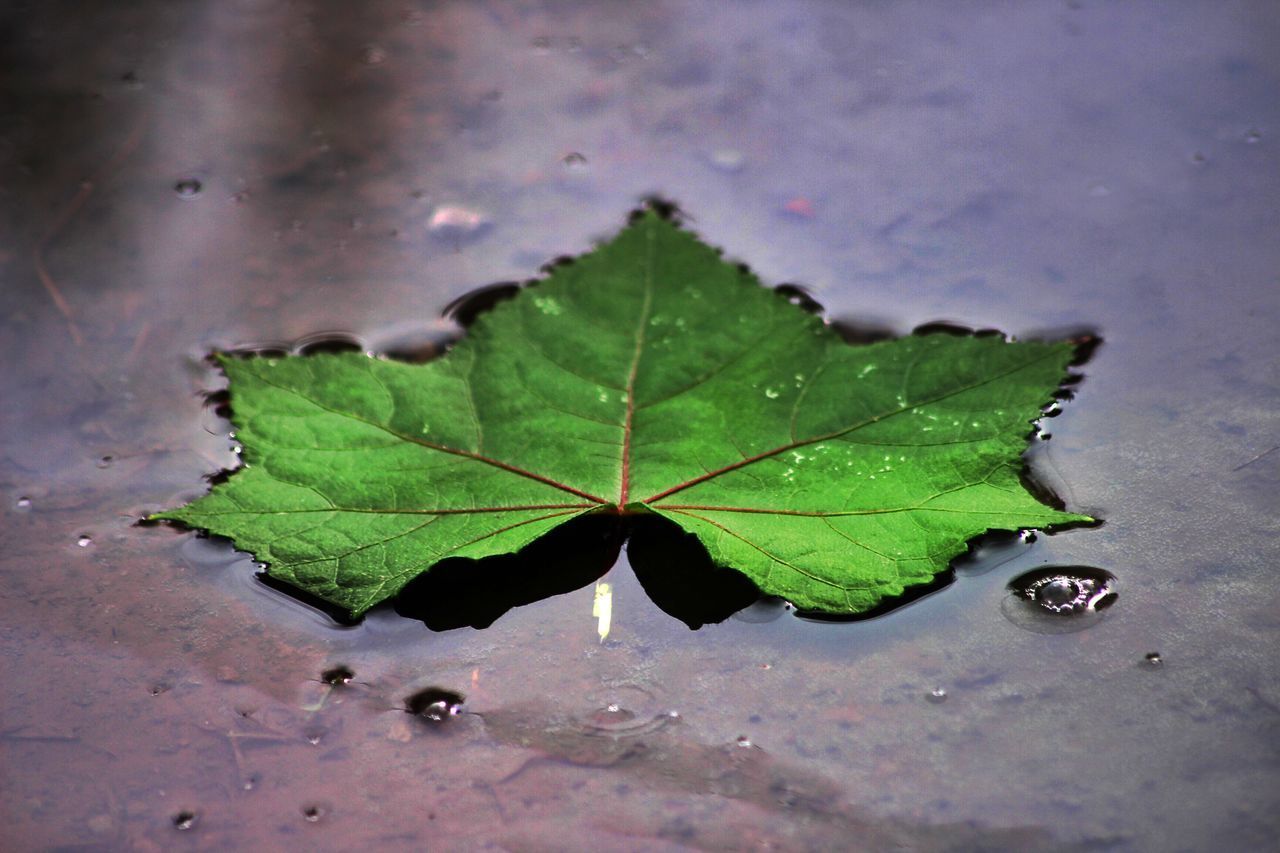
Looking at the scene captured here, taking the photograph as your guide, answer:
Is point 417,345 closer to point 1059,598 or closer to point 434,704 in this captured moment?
point 434,704

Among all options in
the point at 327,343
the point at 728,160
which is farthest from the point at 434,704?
the point at 728,160

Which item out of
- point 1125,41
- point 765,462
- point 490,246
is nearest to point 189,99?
point 490,246

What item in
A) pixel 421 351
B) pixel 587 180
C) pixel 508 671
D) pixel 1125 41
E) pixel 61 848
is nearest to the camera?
pixel 61 848

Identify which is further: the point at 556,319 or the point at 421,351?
the point at 421,351

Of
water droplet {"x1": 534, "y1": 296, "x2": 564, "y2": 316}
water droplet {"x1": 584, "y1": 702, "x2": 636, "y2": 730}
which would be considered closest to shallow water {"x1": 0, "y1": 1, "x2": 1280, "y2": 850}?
water droplet {"x1": 584, "y1": 702, "x2": 636, "y2": 730}

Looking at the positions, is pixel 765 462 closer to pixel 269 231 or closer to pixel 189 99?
pixel 269 231

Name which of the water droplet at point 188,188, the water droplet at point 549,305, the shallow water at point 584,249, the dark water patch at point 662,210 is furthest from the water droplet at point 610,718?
the water droplet at point 188,188

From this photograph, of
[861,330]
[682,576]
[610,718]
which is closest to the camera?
[610,718]

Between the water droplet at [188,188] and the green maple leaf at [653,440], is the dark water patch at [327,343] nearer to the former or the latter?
the green maple leaf at [653,440]
